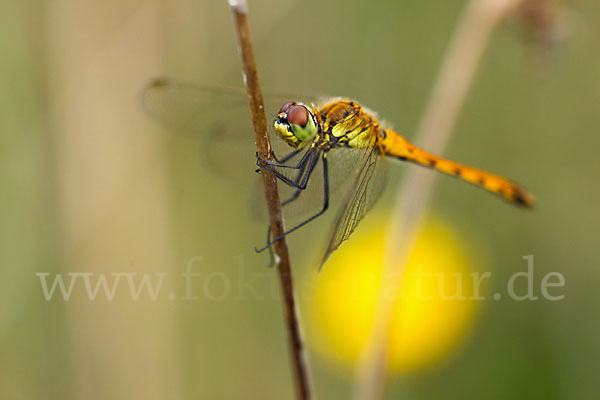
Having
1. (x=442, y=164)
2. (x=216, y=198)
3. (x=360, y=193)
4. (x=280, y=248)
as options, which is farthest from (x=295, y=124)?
(x=216, y=198)

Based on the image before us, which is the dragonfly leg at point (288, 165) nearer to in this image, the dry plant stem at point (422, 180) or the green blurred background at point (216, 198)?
the dry plant stem at point (422, 180)

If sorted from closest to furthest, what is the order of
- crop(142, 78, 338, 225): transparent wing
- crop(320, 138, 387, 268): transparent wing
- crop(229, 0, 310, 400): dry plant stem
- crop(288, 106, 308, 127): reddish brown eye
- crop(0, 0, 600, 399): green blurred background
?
crop(229, 0, 310, 400): dry plant stem
crop(320, 138, 387, 268): transparent wing
crop(288, 106, 308, 127): reddish brown eye
crop(142, 78, 338, 225): transparent wing
crop(0, 0, 600, 399): green blurred background

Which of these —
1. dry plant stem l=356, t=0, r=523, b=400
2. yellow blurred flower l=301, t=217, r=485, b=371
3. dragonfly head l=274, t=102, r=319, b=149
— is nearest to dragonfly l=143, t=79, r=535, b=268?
dragonfly head l=274, t=102, r=319, b=149

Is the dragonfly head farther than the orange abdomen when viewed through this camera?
No

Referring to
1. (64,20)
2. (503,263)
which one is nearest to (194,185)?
(64,20)

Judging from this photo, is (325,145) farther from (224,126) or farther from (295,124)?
(224,126)

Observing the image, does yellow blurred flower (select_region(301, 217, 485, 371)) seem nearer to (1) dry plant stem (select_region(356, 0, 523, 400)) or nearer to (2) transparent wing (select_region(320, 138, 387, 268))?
(1) dry plant stem (select_region(356, 0, 523, 400))
